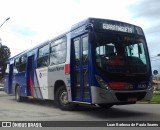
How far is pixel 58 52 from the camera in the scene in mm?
14477

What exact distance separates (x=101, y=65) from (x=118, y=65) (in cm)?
63

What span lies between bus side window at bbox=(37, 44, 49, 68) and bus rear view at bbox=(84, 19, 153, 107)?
4403mm

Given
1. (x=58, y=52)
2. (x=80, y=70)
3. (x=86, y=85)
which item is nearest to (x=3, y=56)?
(x=58, y=52)

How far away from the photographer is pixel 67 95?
13.4 metres

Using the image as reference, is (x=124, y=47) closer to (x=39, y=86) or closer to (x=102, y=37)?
(x=102, y=37)

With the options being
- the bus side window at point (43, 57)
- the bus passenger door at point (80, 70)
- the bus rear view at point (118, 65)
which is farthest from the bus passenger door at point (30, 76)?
the bus rear view at point (118, 65)

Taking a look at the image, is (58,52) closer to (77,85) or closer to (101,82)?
(77,85)

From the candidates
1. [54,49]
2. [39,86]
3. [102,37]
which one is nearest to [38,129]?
[102,37]

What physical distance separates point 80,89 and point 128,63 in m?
1.90

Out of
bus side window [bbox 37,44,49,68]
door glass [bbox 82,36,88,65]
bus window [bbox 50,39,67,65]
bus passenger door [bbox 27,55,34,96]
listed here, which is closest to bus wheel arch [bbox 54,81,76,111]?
bus window [bbox 50,39,67,65]

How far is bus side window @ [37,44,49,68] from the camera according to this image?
51.9ft

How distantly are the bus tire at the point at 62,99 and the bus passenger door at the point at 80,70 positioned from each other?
106 cm

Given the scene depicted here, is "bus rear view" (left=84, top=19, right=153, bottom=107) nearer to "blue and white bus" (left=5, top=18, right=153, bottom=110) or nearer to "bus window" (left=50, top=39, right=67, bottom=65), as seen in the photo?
"blue and white bus" (left=5, top=18, right=153, bottom=110)

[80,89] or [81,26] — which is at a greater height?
[81,26]
